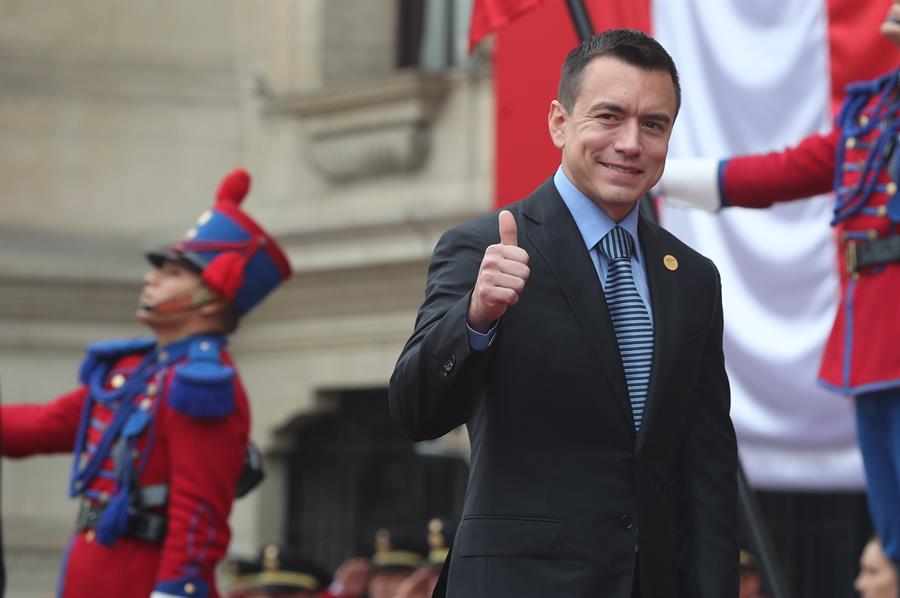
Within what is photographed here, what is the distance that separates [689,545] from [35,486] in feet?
25.3

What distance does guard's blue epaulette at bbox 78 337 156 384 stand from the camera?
17.8 feet

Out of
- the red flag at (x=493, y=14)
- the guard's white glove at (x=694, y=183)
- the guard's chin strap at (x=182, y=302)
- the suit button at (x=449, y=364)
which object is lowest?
the suit button at (x=449, y=364)

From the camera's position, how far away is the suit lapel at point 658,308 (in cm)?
322

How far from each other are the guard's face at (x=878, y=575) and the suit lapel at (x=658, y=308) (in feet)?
4.58

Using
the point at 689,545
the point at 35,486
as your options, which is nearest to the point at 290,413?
the point at 35,486

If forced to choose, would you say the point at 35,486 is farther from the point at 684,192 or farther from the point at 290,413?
the point at 684,192

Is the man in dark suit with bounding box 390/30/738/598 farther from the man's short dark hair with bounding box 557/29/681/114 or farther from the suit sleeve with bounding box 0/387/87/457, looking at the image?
the suit sleeve with bounding box 0/387/87/457

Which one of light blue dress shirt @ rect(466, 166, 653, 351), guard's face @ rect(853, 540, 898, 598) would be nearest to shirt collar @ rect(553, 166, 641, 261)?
light blue dress shirt @ rect(466, 166, 653, 351)

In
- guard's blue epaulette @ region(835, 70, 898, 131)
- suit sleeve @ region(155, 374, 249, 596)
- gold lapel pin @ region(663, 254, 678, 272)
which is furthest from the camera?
suit sleeve @ region(155, 374, 249, 596)

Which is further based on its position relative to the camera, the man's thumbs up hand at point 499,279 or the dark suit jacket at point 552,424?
the dark suit jacket at point 552,424

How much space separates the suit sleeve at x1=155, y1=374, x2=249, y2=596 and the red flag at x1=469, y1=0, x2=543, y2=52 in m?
1.26

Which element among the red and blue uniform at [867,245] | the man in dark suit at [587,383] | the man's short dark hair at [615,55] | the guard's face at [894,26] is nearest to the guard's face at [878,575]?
the red and blue uniform at [867,245]

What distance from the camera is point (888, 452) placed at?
14.1ft

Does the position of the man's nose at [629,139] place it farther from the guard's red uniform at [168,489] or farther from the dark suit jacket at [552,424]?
the guard's red uniform at [168,489]
